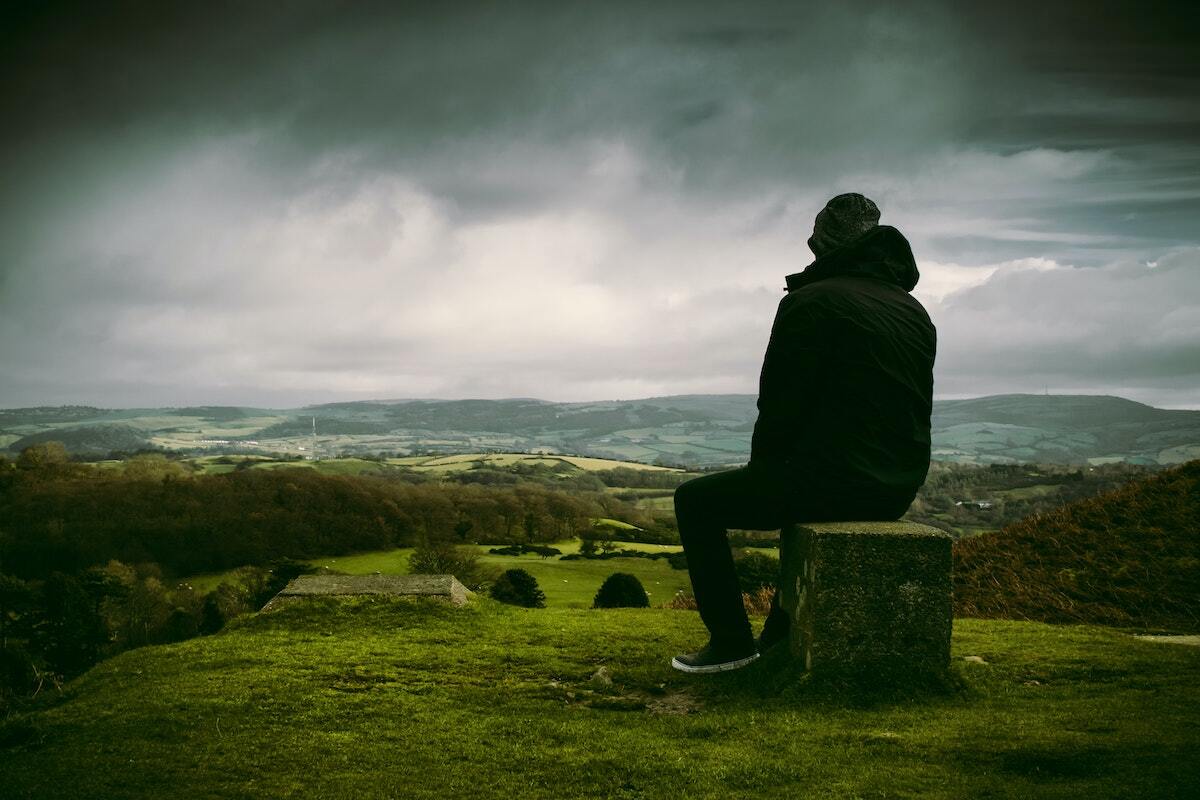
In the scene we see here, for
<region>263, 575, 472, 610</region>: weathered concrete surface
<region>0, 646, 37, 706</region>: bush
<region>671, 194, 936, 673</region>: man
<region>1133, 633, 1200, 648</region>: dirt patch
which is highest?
<region>671, 194, 936, 673</region>: man

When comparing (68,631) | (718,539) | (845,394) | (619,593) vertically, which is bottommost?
(68,631)

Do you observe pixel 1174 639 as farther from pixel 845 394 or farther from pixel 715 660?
pixel 715 660

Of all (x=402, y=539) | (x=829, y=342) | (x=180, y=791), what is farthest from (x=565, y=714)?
(x=402, y=539)

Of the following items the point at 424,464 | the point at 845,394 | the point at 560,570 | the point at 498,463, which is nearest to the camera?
the point at 845,394

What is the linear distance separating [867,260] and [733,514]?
2620 millimetres

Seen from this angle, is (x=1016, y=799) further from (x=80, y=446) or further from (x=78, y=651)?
(x=80, y=446)

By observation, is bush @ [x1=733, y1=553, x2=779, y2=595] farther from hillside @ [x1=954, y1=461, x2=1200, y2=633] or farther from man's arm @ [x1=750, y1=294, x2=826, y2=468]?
man's arm @ [x1=750, y1=294, x2=826, y2=468]

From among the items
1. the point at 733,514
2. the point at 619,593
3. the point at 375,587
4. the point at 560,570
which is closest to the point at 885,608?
the point at 733,514

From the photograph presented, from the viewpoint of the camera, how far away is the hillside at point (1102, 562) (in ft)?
30.9

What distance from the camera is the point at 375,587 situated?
31.3 ft

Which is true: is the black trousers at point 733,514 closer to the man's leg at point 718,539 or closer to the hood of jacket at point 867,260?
the man's leg at point 718,539

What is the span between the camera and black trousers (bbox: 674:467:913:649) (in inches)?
231

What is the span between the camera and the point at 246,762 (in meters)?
4.36

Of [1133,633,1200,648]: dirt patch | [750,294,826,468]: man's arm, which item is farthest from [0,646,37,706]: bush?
[1133,633,1200,648]: dirt patch
